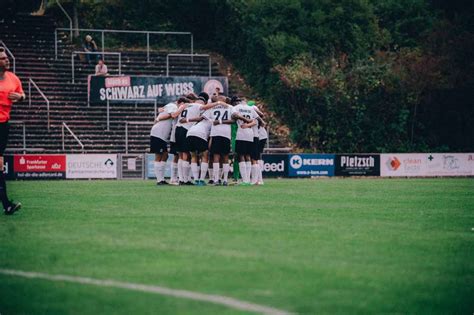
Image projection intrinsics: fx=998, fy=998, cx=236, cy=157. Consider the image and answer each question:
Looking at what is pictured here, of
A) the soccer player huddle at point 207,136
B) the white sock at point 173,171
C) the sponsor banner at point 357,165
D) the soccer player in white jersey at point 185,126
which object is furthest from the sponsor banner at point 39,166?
the sponsor banner at point 357,165

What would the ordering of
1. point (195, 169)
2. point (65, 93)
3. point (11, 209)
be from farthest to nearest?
point (65, 93) → point (195, 169) → point (11, 209)

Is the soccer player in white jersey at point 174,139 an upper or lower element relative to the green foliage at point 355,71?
lower

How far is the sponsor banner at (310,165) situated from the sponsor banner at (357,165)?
1.06ft

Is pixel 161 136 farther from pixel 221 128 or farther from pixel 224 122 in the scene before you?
pixel 224 122

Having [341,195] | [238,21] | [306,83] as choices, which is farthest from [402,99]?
[341,195]

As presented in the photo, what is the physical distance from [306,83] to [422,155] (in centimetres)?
690

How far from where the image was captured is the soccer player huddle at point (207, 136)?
25641 mm

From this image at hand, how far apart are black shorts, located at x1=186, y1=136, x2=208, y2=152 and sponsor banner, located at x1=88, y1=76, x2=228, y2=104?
49.1ft

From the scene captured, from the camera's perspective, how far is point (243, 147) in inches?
1032

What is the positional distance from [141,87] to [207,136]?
50.6 ft

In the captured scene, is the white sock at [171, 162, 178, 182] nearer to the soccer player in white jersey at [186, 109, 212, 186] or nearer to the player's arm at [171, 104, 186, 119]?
the soccer player in white jersey at [186, 109, 212, 186]

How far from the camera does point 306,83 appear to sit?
43.0 meters

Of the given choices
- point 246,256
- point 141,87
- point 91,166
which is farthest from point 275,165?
point 246,256

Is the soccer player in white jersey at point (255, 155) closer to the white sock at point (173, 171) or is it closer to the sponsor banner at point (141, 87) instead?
the white sock at point (173, 171)
